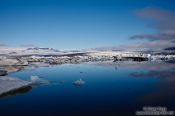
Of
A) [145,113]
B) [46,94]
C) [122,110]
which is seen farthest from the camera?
[46,94]

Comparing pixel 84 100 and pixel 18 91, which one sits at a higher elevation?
pixel 18 91

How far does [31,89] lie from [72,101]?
3680 millimetres

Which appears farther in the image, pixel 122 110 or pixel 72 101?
pixel 72 101

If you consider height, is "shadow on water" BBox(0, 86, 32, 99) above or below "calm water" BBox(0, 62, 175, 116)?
above

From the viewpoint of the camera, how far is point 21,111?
9.69 meters

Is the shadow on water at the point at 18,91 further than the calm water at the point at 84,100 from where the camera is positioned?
Yes

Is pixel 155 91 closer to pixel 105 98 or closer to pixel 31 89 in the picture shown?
pixel 105 98

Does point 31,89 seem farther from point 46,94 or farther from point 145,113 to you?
point 145,113

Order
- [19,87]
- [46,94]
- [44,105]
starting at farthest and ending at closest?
1. [19,87]
2. [46,94]
3. [44,105]

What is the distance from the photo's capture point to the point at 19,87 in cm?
1374

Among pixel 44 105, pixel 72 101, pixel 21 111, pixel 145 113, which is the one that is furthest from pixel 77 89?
pixel 145 113

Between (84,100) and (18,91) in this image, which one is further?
(18,91)

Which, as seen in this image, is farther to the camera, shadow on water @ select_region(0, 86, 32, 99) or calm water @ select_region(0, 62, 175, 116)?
shadow on water @ select_region(0, 86, 32, 99)

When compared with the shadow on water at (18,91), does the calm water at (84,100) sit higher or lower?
lower
